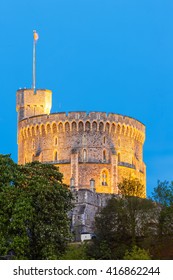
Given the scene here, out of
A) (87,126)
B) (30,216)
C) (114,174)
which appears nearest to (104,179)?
(114,174)

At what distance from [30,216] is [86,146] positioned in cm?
4905

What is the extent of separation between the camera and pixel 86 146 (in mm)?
105250

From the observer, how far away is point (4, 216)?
56.6m

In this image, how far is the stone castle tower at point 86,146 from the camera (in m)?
104

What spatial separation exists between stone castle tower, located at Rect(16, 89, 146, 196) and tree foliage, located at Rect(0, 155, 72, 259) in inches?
1671

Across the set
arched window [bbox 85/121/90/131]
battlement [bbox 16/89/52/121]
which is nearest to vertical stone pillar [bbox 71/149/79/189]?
arched window [bbox 85/121/90/131]

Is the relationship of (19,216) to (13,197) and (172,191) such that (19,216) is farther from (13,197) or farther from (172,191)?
(172,191)

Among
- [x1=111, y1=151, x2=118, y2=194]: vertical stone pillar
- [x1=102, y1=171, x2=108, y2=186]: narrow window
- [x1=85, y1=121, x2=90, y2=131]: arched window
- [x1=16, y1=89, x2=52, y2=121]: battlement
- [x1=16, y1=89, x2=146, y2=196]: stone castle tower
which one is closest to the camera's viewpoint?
[x1=111, y1=151, x2=118, y2=194]: vertical stone pillar

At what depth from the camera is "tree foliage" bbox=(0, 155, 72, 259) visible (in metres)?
55.6

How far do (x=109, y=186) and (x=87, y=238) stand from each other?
2230cm

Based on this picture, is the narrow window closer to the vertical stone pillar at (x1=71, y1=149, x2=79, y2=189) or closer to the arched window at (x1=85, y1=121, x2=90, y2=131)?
the vertical stone pillar at (x1=71, y1=149, x2=79, y2=189)

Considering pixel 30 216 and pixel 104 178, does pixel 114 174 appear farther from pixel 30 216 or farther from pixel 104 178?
pixel 30 216

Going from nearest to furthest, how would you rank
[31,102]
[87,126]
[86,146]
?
[86,146] < [87,126] < [31,102]
